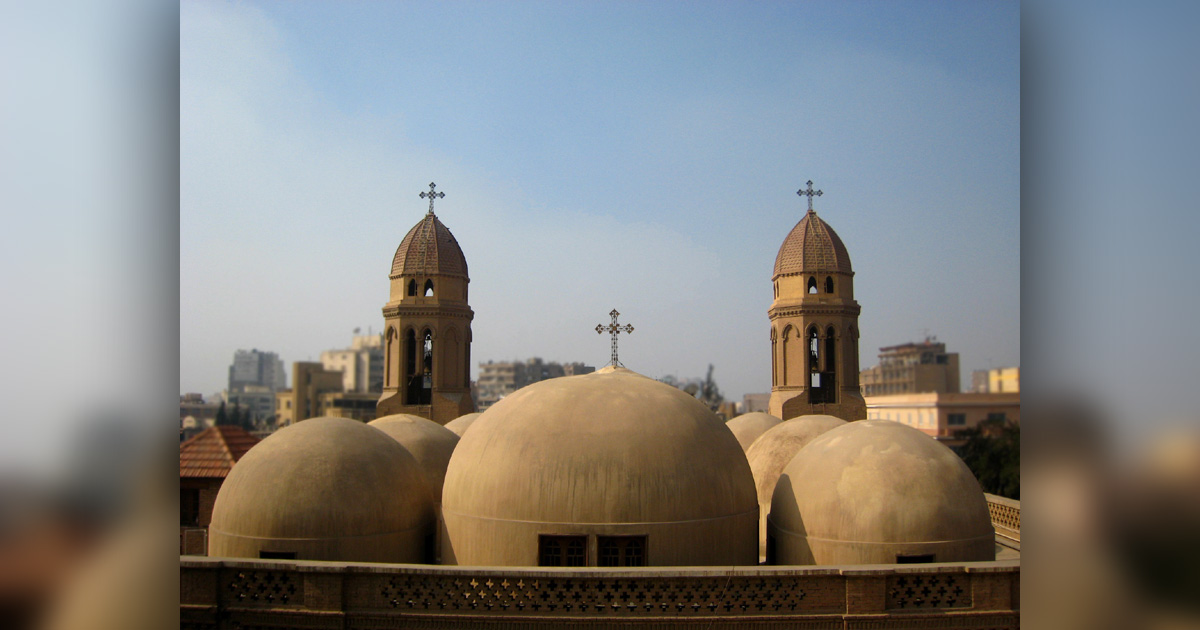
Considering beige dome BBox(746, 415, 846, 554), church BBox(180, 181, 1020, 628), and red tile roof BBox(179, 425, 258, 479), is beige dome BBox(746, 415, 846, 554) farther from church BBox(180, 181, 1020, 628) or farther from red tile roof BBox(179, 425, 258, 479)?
red tile roof BBox(179, 425, 258, 479)

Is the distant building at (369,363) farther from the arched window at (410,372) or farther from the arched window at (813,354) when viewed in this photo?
the arched window at (813,354)

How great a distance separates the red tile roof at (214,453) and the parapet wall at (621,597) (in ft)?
31.7

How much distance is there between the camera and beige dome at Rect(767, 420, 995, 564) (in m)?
9.91

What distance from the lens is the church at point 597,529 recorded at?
899 cm

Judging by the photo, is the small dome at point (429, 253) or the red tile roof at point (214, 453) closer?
the red tile roof at point (214, 453)

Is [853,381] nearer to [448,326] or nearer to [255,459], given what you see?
[448,326]

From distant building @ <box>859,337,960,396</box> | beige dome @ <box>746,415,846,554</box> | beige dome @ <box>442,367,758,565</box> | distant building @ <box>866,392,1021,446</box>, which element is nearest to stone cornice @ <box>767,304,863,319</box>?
distant building @ <box>859,337,960,396</box>

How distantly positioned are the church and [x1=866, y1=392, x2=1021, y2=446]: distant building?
1263 millimetres

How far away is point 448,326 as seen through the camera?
103 ft

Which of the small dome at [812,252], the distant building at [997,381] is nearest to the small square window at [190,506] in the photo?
the distant building at [997,381]

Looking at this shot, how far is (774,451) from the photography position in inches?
592

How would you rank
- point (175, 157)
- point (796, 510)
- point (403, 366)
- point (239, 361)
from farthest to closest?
1. point (403, 366)
2. point (796, 510)
3. point (239, 361)
4. point (175, 157)

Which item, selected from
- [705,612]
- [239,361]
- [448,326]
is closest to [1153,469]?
[705,612]

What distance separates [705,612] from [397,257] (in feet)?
86.2
